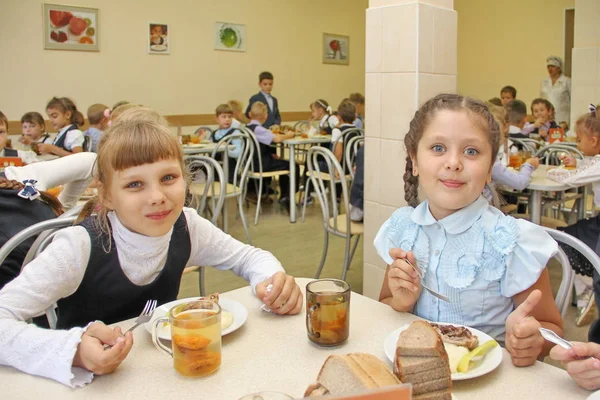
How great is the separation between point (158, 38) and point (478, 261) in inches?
280

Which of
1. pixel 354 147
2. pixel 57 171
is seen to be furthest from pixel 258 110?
pixel 57 171

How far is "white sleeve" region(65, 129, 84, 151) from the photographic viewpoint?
490 cm

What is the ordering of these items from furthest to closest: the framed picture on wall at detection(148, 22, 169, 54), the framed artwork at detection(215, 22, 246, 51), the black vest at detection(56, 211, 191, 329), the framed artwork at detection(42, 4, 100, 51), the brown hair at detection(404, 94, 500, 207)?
1. the framed artwork at detection(215, 22, 246, 51)
2. the framed picture on wall at detection(148, 22, 169, 54)
3. the framed artwork at detection(42, 4, 100, 51)
4. the brown hair at detection(404, 94, 500, 207)
5. the black vest at detection(56, 211, 191, 329)

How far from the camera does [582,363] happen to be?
2.64 ft

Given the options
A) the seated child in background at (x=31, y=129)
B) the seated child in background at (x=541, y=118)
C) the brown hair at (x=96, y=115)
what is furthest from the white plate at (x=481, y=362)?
the seated child in background at (x=541, y=118)

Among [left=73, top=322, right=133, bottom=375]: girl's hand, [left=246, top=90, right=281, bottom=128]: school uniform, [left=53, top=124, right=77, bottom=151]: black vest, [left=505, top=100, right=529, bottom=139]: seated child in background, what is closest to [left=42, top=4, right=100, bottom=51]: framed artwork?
[left=246, top=90, right=281, bottom=128]: school uniform

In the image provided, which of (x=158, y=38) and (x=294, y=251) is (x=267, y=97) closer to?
(x=158, y=38)

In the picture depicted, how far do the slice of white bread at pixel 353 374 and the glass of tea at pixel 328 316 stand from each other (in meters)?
0.34

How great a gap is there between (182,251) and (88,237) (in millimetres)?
231

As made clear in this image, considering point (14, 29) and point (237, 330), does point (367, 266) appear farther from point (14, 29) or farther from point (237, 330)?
point (14, 29)

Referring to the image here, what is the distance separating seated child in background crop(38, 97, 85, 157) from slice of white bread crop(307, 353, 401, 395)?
4597 millimetres

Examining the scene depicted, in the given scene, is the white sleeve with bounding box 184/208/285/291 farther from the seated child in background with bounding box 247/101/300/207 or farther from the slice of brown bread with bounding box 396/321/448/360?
the seated child in background with bounding box 247/101/300/207

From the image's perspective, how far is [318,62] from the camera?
9617 mm

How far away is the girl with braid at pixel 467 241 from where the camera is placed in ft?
3.85
